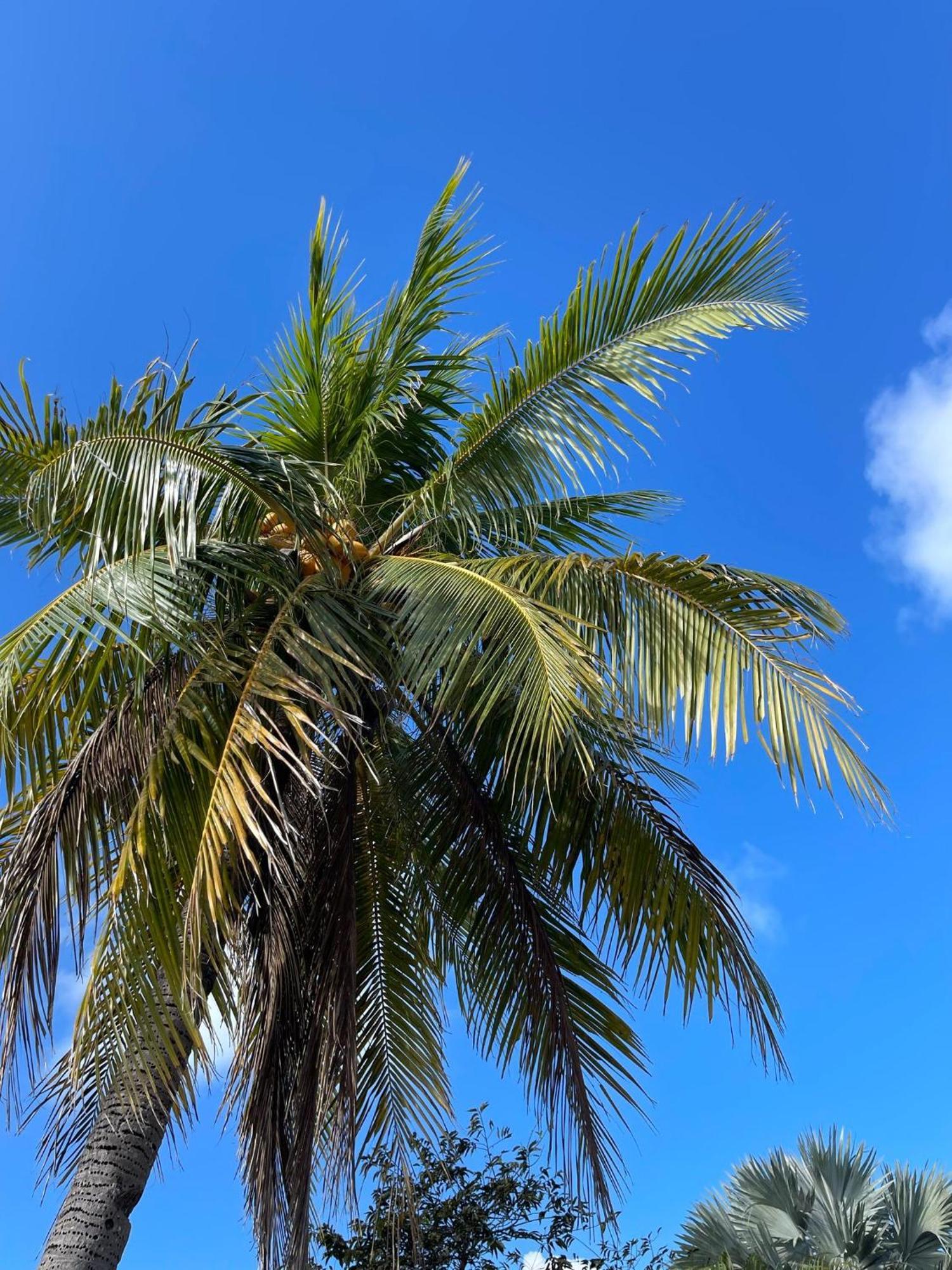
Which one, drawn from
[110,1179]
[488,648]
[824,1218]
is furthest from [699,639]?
[824,1218]

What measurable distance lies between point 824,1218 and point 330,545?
757 centimetres

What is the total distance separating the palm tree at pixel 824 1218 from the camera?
34.2 feet

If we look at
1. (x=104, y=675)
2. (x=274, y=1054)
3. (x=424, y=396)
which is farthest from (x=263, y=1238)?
(x=424, y=396)

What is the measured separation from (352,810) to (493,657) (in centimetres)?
178

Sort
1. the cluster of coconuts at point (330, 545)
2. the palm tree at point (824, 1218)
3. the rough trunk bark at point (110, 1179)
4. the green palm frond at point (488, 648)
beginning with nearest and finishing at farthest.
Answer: the green palm frond at point (488, 648) → the rough trunk bark at point (110, 1179) → the cluster of coconuts at point (330, 545) → the palm tree at point (824, 1218)

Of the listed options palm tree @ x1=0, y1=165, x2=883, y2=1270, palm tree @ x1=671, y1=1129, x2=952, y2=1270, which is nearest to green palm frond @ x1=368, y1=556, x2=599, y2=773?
palm tree @ x1=0, y1=165, x2=883, y2=1270

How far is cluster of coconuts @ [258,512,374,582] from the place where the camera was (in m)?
7.29

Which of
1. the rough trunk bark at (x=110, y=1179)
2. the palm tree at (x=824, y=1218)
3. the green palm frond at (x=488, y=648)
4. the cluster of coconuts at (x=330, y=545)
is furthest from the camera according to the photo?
the palm tree at (x=824, y=1218)

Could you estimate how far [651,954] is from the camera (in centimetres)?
734

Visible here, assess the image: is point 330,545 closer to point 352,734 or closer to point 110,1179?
point 352,734

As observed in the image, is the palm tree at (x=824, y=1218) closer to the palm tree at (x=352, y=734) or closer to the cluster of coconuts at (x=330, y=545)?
the palm tree at (x=352, y=734)

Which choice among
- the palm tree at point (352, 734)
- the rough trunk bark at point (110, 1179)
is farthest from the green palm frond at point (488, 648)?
the rough trunk bark at point (110, 1179)

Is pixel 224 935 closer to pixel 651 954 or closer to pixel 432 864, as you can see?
pixel 432 864

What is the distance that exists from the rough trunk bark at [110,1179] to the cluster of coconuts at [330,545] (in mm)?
2581
